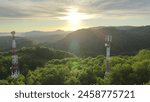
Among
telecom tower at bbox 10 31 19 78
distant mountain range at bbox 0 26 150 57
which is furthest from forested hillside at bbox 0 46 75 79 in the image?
distant mountain range at bbox 0 26 150 57

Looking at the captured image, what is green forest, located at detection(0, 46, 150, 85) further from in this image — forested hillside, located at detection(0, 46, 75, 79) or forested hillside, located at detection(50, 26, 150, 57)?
forested hillside, located at detection(50, 26, 150, 57)

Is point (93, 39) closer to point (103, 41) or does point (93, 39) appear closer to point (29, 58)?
point (103, 41)

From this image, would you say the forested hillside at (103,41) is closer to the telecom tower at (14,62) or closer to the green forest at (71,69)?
the green forest at (71,69)

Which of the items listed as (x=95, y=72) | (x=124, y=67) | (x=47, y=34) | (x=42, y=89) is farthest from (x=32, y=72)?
(x=42, y=89)

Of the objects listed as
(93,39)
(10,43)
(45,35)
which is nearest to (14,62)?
(10,43)

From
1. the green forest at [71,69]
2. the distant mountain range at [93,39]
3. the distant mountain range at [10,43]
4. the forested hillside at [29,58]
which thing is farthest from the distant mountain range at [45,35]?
the forested hillside at [29,58]

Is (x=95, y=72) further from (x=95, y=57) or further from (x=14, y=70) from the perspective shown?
(x=14, y=70)
